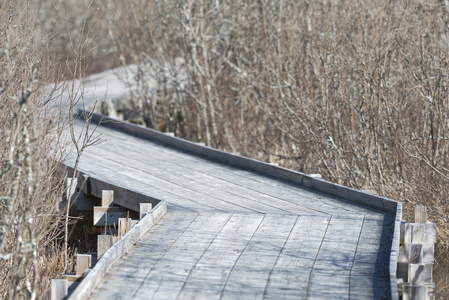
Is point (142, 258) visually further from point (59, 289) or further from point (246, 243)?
point (59, 289)

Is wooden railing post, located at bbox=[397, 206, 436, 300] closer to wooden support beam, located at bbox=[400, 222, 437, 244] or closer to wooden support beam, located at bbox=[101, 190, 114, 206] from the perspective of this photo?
wooden support beam, located at bbox=[400, 222, 437, 244]

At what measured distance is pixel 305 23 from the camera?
11836 millimetres

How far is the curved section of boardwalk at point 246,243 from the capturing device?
16.1 feet

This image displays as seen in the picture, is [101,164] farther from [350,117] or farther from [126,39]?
[126,39]

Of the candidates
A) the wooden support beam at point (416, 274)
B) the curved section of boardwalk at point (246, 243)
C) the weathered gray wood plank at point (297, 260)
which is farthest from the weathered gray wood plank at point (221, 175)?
the wooden support beam at point (416, 274)

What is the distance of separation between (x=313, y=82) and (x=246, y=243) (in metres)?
5.81

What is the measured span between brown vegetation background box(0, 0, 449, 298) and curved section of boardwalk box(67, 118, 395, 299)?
147 centimetres

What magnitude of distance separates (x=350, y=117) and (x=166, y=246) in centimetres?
471

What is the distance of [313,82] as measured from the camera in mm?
11305

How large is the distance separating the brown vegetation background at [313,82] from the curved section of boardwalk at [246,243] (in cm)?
147

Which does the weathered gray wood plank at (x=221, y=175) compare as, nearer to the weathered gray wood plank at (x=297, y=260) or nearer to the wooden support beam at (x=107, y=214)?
the weathered gray wood plank at (x=297, y=260)

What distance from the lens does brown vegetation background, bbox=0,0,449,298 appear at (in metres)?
8.53

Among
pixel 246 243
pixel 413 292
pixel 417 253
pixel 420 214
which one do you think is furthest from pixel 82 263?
pixel 420 214

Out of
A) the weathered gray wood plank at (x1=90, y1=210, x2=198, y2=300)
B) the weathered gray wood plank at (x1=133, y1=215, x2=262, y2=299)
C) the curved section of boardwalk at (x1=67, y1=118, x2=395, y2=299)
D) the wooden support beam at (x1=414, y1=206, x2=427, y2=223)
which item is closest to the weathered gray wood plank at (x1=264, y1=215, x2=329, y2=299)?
the curved section of boardwalk at (x1=67, y1=118, x2=395, y2=299)
